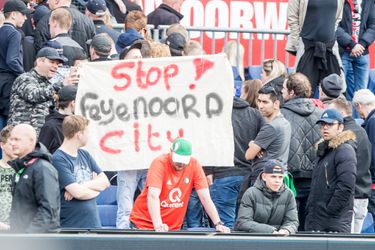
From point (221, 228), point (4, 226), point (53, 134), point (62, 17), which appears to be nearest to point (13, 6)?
point (62, 17)

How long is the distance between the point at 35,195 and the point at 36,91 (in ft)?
9.16

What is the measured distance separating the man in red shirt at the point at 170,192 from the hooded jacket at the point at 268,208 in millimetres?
277

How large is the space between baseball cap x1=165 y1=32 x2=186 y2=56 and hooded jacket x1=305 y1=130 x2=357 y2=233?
286 cm

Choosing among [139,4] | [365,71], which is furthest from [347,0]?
[139,4]

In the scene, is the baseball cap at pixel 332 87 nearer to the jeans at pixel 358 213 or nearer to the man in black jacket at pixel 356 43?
the jeans at pixel 358 213

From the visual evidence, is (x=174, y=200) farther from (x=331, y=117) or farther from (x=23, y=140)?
(x=23, y=140)

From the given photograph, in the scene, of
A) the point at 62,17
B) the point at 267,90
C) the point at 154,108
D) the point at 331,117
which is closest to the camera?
the point at 331,117

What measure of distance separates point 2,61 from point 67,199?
3.53 metres

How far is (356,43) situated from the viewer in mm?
19250

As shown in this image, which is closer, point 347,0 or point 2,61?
point 2,61

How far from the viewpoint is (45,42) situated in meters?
16.7

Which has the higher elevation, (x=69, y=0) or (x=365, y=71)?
(x=69, y=0)

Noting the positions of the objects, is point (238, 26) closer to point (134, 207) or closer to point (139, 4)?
point (139, 4)

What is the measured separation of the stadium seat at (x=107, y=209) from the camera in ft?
50.2
